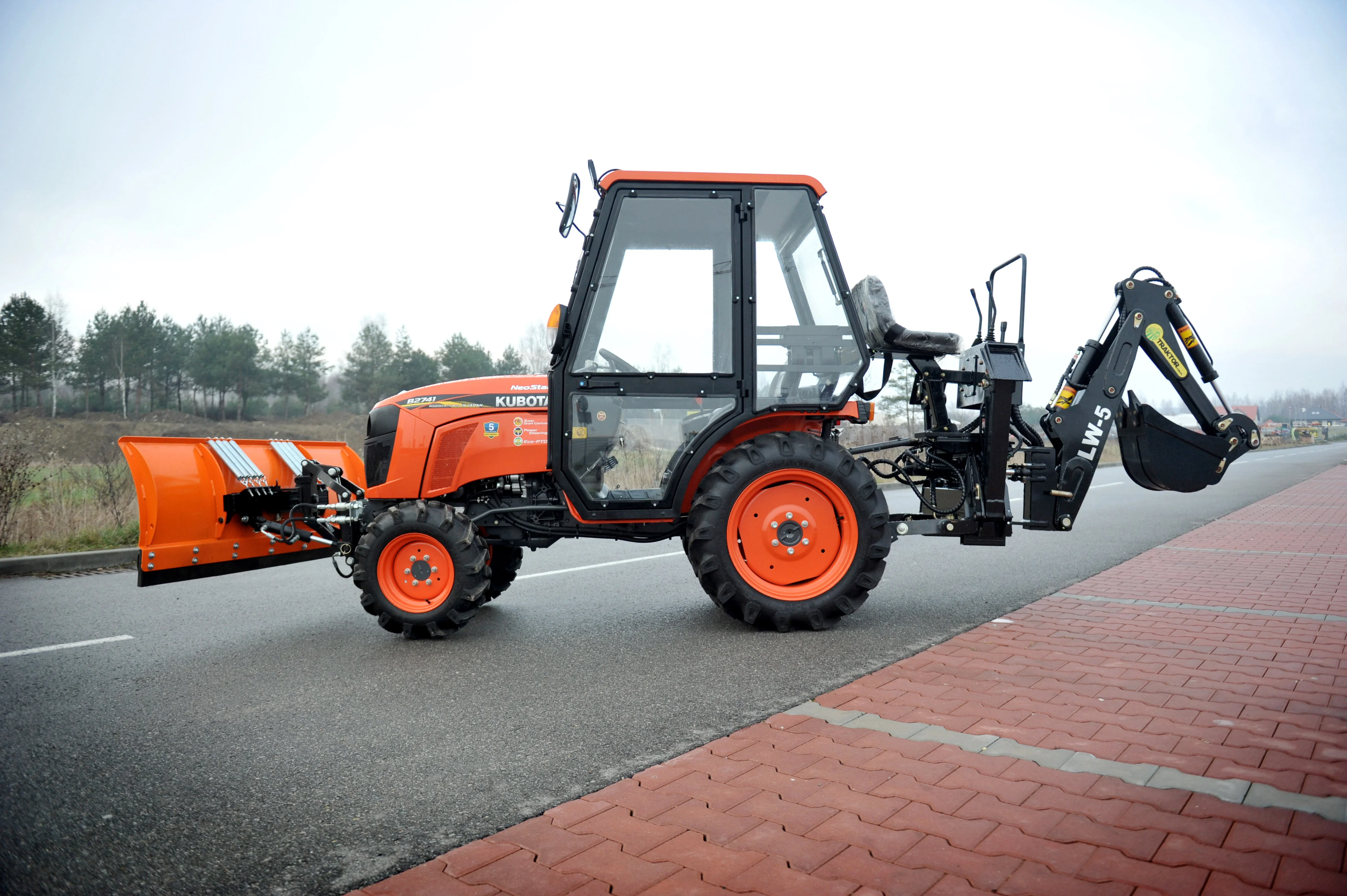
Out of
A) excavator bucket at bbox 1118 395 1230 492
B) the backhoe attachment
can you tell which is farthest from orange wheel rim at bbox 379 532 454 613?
excavator bucket at bbox 1118 395 1230 492

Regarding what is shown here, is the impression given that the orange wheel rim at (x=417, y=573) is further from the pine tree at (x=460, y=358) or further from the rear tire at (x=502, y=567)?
the pine tree at (x=460, y=358)

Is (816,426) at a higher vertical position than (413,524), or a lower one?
higher

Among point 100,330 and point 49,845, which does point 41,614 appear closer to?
point 49,845

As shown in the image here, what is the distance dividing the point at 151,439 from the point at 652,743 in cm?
430

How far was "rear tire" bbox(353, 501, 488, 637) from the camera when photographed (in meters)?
5.19

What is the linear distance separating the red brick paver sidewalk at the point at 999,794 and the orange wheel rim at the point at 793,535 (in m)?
1.02

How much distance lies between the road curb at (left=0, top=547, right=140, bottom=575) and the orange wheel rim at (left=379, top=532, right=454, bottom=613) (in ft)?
15.3

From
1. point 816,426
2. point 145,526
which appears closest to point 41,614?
point 145,526

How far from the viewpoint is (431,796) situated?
9.67 ft

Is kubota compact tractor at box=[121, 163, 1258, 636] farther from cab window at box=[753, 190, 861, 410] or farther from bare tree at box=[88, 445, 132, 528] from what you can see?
bare tree at box=[88, 445, 132, 528]

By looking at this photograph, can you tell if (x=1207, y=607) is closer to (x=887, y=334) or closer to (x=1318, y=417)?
(x=887, y=334)

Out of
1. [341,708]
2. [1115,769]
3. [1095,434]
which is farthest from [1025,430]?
[341,708]

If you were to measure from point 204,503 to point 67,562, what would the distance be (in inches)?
177

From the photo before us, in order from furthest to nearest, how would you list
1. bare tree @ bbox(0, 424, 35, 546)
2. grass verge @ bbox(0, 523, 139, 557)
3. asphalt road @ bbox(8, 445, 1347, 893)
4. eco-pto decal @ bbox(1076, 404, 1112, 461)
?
bare tree @ bbox(0, 424, 35, 546) → grass verge @ bbox(0, 523, 139, 557) → eco-pto decal @ bbox(1076, 404, 1112, 461) → asphalt road @ bbox(8, 445, 1347, 893)
